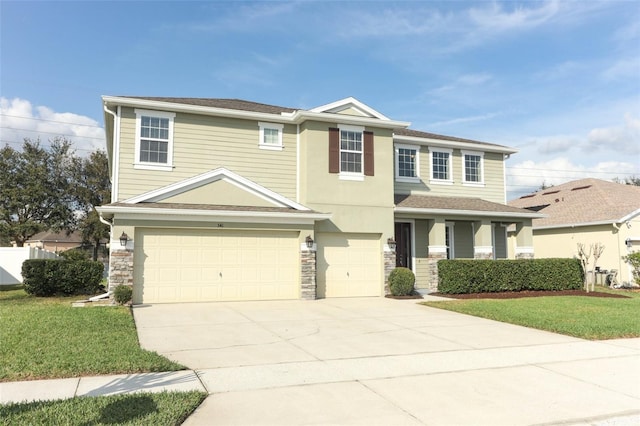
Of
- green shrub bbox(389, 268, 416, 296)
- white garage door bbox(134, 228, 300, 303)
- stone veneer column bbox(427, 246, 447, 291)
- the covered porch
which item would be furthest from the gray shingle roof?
white garage door bbox(134, 228, 300, 303)

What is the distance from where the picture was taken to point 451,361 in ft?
23.1

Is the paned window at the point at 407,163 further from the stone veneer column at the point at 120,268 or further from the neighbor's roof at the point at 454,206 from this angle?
the stone veneer column at the point at 120,268

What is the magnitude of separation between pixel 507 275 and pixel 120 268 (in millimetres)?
12743

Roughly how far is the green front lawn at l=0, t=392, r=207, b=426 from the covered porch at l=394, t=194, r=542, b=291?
12812 mm

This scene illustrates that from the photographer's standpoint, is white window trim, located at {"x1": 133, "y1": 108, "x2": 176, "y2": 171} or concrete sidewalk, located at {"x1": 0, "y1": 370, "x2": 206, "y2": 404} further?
white window trim, located at {"x1": 133, "y1": 108, "x2": 176, "y2": 171}

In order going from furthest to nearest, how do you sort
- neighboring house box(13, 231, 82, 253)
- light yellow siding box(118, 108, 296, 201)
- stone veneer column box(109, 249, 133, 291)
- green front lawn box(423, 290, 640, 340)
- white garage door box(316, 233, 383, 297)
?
neighboring house box(13, 231, 82, 253) < white garage door box(316, 233, 383, 297) < light yellow siding box(118, 108, 296, 201) < stone veneer column box(109, 249, 133, 291) < green front lawn box(423, 290, 640, 340)

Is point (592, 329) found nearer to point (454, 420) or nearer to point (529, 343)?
point (529, 343)

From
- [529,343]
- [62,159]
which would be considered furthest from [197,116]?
[62,159]

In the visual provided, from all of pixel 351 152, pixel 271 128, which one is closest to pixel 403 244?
pixel 351 152

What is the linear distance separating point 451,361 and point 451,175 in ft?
45.0

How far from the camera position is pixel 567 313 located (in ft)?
39.1

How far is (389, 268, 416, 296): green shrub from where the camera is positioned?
1571 cm

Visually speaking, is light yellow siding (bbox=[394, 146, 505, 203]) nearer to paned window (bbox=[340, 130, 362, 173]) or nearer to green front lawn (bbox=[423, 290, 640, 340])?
paned window (bbox=[340, 130, 362, 173])

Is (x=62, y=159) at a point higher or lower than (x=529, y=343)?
higher
